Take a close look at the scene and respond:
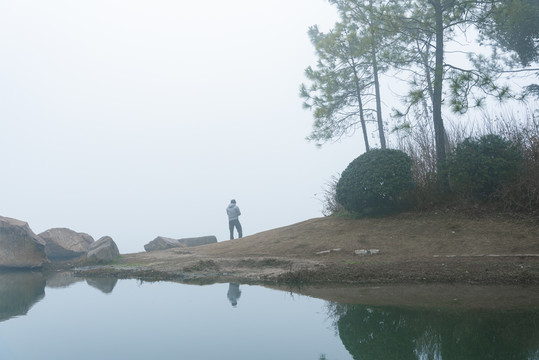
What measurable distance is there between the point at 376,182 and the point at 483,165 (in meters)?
3.13

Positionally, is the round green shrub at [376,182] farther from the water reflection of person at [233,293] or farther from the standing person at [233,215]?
the standing person at [233,215]

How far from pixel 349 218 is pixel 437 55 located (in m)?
6.23

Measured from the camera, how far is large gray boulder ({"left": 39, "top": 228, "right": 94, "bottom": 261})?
54.8 feet

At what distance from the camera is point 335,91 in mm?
18578

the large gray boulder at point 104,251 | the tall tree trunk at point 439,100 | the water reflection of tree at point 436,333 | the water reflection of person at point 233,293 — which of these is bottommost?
the water reflection of tree at point 436,333

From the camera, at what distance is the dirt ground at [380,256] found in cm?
870

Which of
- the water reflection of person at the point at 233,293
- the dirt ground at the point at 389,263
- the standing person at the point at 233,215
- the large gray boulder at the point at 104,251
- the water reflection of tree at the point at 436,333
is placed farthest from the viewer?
the standing person at the point at 233,215

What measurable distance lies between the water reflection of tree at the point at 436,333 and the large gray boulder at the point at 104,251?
1061 cm

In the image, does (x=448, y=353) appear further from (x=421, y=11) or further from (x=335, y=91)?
(x=335, y=91)

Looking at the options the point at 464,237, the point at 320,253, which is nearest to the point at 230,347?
the point at 320,253

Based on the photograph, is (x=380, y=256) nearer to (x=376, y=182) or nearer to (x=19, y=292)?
(x=376, y=182)

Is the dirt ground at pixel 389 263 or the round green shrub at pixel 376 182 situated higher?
the round green shrub at pixel 376 182

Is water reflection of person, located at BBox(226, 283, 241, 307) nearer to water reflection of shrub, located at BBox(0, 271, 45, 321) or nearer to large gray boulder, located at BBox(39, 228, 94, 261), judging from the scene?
water reflection of shrub, located at BBox(0, 271, 45, 321)

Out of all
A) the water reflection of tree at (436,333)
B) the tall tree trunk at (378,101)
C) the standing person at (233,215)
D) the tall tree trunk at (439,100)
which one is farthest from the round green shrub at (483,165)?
the standing person at (233,215)
